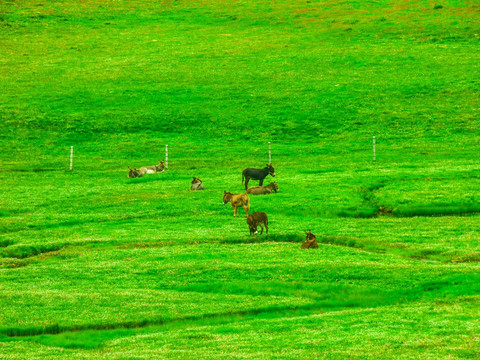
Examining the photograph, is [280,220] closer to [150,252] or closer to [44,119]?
[150,252]

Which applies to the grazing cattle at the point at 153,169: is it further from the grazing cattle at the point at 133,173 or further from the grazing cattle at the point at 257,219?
the grazing cattle at the point at 257,219

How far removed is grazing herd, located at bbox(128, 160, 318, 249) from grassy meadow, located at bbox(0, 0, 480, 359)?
63 centimetres

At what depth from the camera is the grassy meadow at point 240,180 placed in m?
19.2

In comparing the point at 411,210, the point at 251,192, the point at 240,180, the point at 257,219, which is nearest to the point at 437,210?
the point at 411,210

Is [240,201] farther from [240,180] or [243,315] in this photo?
[243,315]

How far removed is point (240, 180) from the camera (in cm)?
4512

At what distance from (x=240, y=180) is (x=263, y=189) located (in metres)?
5.06

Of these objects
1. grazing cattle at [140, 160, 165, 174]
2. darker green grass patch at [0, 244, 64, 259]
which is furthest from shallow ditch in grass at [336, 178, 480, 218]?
grazing cattle at [140, 160, 165, 174]

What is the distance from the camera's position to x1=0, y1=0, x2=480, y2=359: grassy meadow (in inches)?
756

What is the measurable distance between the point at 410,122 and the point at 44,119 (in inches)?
1424

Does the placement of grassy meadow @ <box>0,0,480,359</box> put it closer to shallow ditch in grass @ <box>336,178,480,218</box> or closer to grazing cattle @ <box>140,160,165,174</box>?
shallow ditch in grass @ <box>336,178,480,218</box>

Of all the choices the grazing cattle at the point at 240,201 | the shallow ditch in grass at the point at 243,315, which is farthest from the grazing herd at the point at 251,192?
the shallow ditch in grass at the point at 243,315

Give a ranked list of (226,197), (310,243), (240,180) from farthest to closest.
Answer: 1. (240,180)
2. (226,197)
3. (310,243)

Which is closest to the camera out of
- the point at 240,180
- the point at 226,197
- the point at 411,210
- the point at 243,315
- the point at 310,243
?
the point at 243,315
